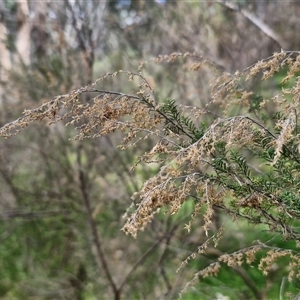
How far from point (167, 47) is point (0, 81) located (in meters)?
2.05

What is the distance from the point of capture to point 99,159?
14.1 feet

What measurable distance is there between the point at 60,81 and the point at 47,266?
2342 mm

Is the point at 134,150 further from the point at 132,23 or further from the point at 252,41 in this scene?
the point at 252,41

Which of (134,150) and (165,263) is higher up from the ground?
(134,150)

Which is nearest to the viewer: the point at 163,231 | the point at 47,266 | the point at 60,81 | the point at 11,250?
the point at 60,81

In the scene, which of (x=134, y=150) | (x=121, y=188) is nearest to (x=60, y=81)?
(x=134, y=150)

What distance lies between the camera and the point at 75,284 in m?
4.71

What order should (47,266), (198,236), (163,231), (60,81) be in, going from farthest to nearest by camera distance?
1. (47,266)
2. (198,236)
3. (163,231)
4. (60,81)

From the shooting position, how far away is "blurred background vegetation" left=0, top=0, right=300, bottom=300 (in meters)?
3.95

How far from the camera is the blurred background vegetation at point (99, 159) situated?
395 cm

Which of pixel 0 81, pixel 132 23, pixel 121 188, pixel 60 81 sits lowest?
pixel 121 188

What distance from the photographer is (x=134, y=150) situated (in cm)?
464

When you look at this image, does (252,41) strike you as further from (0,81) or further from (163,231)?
(0,81)

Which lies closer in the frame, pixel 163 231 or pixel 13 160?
pixel 163 231
